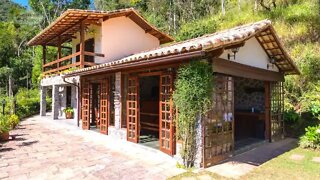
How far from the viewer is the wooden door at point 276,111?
1104cm

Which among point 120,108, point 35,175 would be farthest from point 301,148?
point 35,175

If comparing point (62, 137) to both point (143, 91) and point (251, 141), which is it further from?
point (251, 141)

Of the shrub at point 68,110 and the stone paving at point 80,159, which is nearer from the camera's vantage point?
the stone paving at point 80,159

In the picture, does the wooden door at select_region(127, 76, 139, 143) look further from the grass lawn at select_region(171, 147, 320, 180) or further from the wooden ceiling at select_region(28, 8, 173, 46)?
the wooden ceiling at select_region(28, 8, 173, 46)

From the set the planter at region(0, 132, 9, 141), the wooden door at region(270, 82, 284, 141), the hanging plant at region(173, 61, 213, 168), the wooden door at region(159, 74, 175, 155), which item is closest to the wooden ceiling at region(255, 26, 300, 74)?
the wooden door at region(270, 82, 284, 141)

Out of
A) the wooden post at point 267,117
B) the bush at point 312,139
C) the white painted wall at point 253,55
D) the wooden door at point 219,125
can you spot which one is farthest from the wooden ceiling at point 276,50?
the bush at point 312,139

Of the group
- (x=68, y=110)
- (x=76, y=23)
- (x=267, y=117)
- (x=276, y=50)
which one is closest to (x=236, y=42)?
(x=276, y=50)

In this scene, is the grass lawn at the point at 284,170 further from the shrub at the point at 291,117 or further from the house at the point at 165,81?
the shrub at the point at 291,117

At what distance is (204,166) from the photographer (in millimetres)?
7098

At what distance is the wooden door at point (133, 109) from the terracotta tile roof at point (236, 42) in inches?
37.8

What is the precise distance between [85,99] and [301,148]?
10.2 m

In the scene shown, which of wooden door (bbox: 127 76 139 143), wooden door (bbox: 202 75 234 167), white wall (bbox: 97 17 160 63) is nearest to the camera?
wooden door (bbox: 202 75 234 167)

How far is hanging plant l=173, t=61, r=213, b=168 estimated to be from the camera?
682 cm

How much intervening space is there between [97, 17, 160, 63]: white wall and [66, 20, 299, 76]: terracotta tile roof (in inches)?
133
